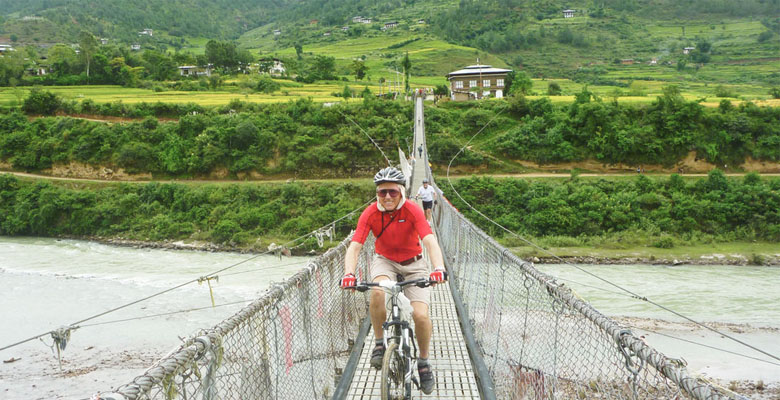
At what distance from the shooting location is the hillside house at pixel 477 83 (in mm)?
30625

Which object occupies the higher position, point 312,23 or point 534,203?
point 312,23

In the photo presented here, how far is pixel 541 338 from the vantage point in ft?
9.98

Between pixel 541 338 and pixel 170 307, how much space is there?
36.8 feet

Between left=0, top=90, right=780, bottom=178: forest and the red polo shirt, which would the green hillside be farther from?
the red polo shirt

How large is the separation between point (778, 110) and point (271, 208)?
23004 mm

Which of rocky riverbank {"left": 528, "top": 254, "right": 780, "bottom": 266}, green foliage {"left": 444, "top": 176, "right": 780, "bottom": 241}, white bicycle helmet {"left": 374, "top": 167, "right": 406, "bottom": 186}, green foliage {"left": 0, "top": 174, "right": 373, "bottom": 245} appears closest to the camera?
white bicycle helmet {"left": 374, "top": 167, "right": 406, "bottom": 186}

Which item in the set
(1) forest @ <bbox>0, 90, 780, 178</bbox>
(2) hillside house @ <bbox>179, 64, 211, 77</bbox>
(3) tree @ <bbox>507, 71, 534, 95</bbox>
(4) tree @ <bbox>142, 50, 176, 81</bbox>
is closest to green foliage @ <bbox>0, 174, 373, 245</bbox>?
(1) forest @ <bbox>0, 90, 780, 178</bbox>

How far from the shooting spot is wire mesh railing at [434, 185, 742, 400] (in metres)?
1.53

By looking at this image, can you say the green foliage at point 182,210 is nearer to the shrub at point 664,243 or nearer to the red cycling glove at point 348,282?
the shrub at point 664,243

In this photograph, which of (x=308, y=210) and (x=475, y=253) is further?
(x=308, y=210)

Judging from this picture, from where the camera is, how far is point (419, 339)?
2764 mm

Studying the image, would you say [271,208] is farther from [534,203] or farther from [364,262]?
[364,262]

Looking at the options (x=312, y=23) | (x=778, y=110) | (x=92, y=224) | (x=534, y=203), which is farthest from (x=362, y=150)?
(x=312, y=23)

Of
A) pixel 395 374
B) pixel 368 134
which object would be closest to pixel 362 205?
pixel 368 134
